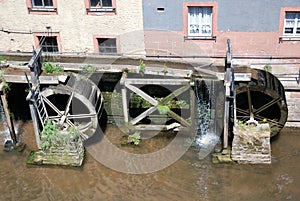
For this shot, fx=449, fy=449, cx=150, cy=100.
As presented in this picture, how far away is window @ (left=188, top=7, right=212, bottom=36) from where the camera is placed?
14.4m

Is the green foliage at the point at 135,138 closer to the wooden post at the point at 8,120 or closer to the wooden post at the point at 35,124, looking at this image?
the wooden post at the point at 35,124

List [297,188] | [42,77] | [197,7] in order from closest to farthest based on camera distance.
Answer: [297,188] < [42,77] < [197,7]

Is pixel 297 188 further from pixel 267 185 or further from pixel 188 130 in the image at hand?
pixel 188 130

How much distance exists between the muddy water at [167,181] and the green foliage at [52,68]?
8.65 ft

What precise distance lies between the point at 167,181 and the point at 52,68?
4.58 m

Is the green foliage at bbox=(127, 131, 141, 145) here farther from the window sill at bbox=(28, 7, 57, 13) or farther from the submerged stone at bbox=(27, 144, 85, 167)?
the window sill at bbox=(28, 7, 57, 13)

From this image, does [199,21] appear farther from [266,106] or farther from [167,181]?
[167,181]

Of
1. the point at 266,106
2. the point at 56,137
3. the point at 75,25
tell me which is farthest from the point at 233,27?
the point at 56,137

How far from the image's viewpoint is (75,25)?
49.4 ft

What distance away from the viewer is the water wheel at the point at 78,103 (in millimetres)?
12758

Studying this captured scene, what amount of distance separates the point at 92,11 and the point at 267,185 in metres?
7.75

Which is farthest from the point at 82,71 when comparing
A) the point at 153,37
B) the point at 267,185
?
the point at 267,185

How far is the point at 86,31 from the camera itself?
49.7ft

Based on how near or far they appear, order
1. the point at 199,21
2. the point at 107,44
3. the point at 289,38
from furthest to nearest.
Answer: the point at 107,44
the point at 199,21
the point at 289,38
